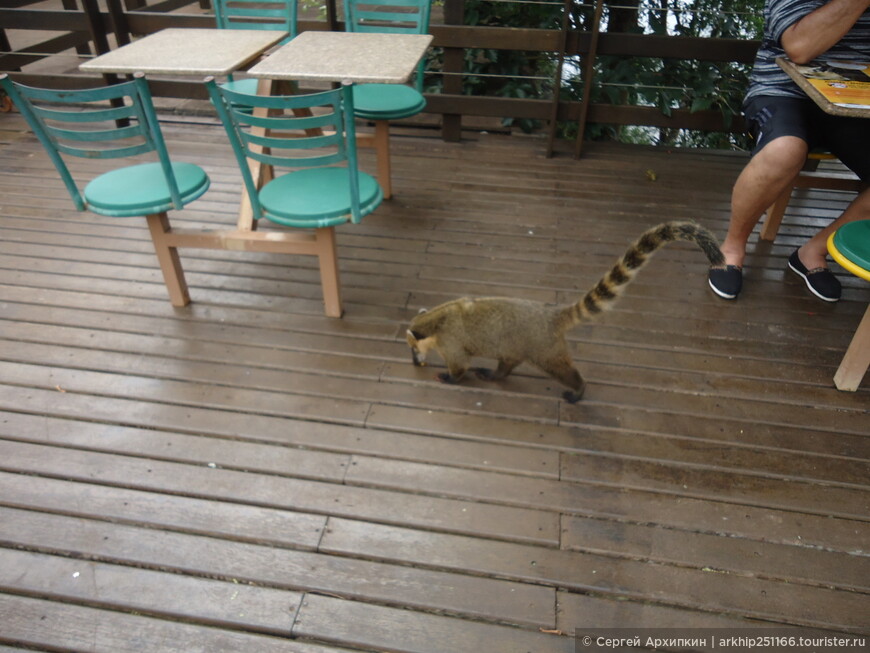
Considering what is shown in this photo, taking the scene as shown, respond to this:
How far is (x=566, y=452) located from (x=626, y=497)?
0.25m

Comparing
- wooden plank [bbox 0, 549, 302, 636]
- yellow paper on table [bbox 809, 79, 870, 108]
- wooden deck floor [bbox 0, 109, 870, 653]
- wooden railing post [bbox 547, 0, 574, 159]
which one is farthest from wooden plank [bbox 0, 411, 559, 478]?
wooden railing post [bbox 547, 0, 574, 159]

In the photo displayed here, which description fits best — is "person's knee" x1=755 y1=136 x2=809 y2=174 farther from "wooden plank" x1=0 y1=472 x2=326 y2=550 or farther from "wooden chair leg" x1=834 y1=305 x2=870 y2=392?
"wooden plank" x1=0 y1=472 x2=326 y2=550

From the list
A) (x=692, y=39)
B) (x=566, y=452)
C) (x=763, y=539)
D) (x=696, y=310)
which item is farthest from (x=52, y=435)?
(x=692, y=39)

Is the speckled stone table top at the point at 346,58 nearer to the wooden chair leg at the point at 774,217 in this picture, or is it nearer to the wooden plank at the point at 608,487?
the wooden plank at the point at 608,487

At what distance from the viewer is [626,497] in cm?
193

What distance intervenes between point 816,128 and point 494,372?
194 cm

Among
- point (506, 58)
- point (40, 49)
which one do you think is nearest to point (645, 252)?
point (506, 58)

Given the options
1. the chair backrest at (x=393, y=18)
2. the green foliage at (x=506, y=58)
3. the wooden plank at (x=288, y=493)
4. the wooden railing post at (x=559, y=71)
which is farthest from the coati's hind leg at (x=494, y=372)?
the green foliage at (x=506, y=58)

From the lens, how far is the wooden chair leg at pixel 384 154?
11.4 ft

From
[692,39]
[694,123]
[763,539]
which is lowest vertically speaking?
[763,539]

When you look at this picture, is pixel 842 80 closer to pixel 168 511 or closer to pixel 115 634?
pixel 168 511

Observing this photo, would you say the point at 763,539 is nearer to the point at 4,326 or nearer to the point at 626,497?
the point at 626,497

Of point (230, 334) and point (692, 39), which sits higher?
point (692, 39)

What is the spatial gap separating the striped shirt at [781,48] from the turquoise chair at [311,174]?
75.6 inches
